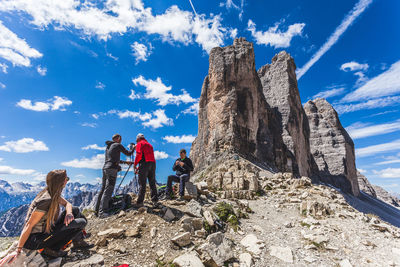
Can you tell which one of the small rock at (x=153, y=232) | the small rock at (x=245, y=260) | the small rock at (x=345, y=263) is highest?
the small rock at (x=153, y=232)

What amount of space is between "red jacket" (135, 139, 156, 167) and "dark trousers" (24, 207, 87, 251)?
2.54 metres

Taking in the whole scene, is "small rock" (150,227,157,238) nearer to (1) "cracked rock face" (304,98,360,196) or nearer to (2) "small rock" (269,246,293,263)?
(2) "small rock" (269,246,293,263)

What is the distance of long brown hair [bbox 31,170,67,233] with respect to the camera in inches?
148

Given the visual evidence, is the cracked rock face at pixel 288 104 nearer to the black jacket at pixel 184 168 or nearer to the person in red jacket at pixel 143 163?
the black jacket at pixel 184 168

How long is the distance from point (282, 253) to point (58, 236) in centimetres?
537

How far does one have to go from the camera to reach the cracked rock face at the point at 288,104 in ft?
141

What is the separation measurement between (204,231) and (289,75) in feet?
176

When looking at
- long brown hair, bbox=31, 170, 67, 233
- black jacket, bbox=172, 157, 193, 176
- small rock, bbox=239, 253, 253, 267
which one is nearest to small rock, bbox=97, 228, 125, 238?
long brown hair, bbox=31, 170, 67, 233

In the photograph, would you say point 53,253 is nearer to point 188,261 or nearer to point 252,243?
point 188,261

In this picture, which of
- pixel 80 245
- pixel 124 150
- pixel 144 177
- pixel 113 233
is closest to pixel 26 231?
pixel 80 245

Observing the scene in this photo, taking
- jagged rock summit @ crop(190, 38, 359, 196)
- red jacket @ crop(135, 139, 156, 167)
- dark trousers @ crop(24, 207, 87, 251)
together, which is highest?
jagged rock summit @ crop(190, 38, 359, 196)

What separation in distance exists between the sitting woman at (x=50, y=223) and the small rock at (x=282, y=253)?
4.85 m

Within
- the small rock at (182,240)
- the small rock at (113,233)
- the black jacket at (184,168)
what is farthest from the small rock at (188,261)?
the black jacket at (184,168)

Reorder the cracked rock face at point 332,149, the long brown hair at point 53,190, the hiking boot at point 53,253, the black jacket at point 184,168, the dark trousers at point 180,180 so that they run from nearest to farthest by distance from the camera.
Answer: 1. the long brown hair at point 53,190
2. the hiking boot at point 53,253
3. the dark trousers at point 180,180
4. the black jacket at point 184,168
5. the cracked rock face at point 332,149
